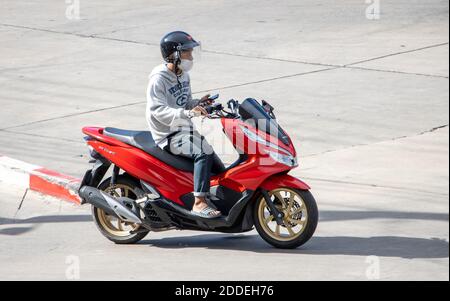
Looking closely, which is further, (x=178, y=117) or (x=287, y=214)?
(x=178, y=117)

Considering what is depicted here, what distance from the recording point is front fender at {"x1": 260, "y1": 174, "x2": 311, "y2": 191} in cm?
881

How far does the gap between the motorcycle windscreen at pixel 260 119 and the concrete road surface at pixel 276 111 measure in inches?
37.5

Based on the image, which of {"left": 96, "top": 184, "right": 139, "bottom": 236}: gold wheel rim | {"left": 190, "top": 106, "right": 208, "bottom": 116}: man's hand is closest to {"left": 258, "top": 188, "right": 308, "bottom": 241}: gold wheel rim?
{"left": 190, "top": 106, "right": 208, "bottom": 116}: man's hand

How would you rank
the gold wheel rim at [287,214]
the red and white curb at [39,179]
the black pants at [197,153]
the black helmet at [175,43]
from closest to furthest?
the gold wheel rim at [287,214], the black pants at [197,153], the black helmet at [175,43], the red and white curb at [39,179]

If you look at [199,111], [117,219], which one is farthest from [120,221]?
[199,111]

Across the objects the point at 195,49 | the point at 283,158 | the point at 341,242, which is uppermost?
the point at 195,49

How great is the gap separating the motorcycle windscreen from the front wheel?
1.45 ft

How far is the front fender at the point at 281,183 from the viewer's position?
28.9ft

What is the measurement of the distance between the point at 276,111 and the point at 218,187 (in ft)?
15.2

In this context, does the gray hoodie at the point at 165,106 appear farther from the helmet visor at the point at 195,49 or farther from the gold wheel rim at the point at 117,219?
the gold wheel rim at the point at 117,219

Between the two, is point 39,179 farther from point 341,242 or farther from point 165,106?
point 341,242

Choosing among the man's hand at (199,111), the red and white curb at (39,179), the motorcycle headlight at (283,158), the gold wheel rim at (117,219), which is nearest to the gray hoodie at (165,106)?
the man's hand at (199,111)

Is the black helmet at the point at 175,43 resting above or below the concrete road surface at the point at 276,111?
above

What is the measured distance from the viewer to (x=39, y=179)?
11297 millimetres
